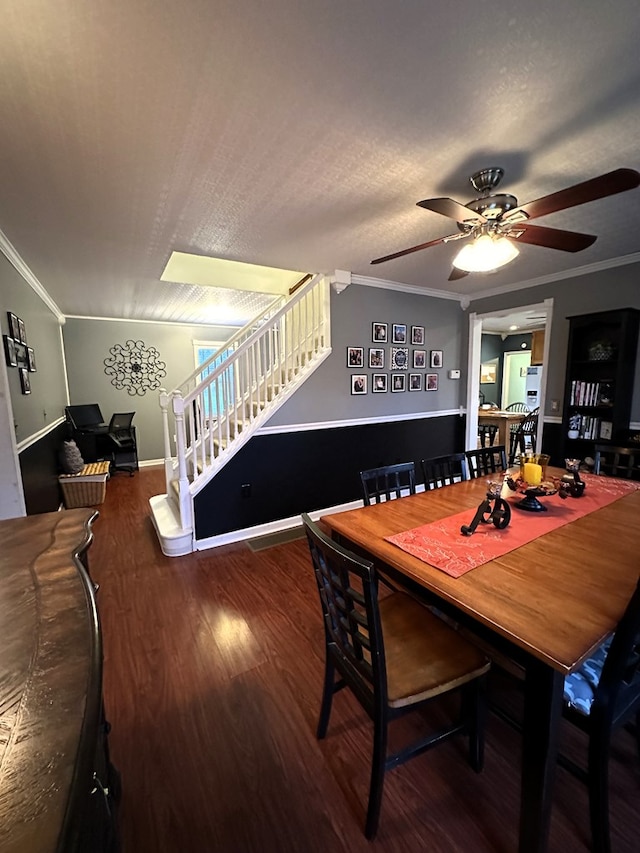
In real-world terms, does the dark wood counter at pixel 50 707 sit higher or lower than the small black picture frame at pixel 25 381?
lower

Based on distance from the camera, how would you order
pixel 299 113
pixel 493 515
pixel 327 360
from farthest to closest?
1. pixel 327 360
2. pixel 493 515
3. pixel 299 113

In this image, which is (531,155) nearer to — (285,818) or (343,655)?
(343,655)

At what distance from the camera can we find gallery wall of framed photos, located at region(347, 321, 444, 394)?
3963 mm

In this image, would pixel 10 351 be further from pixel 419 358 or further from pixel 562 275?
pixel 562 275

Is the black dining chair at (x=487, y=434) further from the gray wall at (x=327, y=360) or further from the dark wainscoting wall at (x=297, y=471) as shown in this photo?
the dark wainscoting wall at (x=297, y=471)

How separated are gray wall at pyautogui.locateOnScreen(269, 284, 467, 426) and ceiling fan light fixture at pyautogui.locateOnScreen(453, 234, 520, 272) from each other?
186 centimetres

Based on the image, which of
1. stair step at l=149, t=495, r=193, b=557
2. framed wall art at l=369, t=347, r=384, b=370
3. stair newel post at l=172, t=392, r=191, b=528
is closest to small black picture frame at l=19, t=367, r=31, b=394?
stair newel post at l=172, t=392, r=191, b=528

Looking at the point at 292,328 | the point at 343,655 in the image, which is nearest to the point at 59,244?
the point at 292,328

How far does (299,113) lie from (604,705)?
7.67 ft

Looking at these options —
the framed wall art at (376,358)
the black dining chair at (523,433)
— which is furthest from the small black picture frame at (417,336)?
the black dining chair at (523,433)

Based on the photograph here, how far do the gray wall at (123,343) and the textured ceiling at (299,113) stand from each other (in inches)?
136

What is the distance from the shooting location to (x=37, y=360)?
12.2 ft

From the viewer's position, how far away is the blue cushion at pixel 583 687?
1093 mm

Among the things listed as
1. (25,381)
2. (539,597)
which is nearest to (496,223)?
(539,597)
